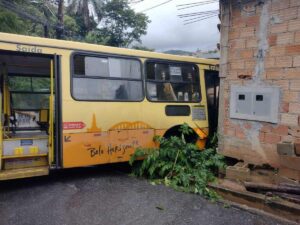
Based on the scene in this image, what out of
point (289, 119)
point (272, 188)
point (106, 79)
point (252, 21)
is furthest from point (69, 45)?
point (272, 188)

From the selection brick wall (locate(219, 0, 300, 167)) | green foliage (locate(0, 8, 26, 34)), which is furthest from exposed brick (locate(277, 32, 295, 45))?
green foliage (locate(0, 8, 26, 34))

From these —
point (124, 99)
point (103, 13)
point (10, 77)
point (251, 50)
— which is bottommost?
point (124, 99)

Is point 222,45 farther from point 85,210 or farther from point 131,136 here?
point 85,210

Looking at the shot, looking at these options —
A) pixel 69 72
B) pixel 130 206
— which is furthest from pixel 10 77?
pixel 130 206

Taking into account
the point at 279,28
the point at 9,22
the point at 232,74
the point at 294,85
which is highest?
the point at 9,22

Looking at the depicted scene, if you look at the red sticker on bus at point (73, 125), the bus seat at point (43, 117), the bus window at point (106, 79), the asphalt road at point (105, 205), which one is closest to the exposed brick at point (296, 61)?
the asphalt road at point (105, 205)

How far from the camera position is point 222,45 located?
5820 millimetres

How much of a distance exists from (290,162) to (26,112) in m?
5.33

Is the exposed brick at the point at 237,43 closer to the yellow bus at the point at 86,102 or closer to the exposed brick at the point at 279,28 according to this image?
the exposed brick at the point at 279,28

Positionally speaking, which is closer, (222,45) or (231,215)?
(231,215)

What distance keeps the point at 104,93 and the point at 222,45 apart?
8.02ft

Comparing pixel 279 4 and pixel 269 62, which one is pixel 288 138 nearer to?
pixel 269 62

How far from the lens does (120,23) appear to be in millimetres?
23266

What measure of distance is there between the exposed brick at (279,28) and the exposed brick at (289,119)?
53.7 inches
